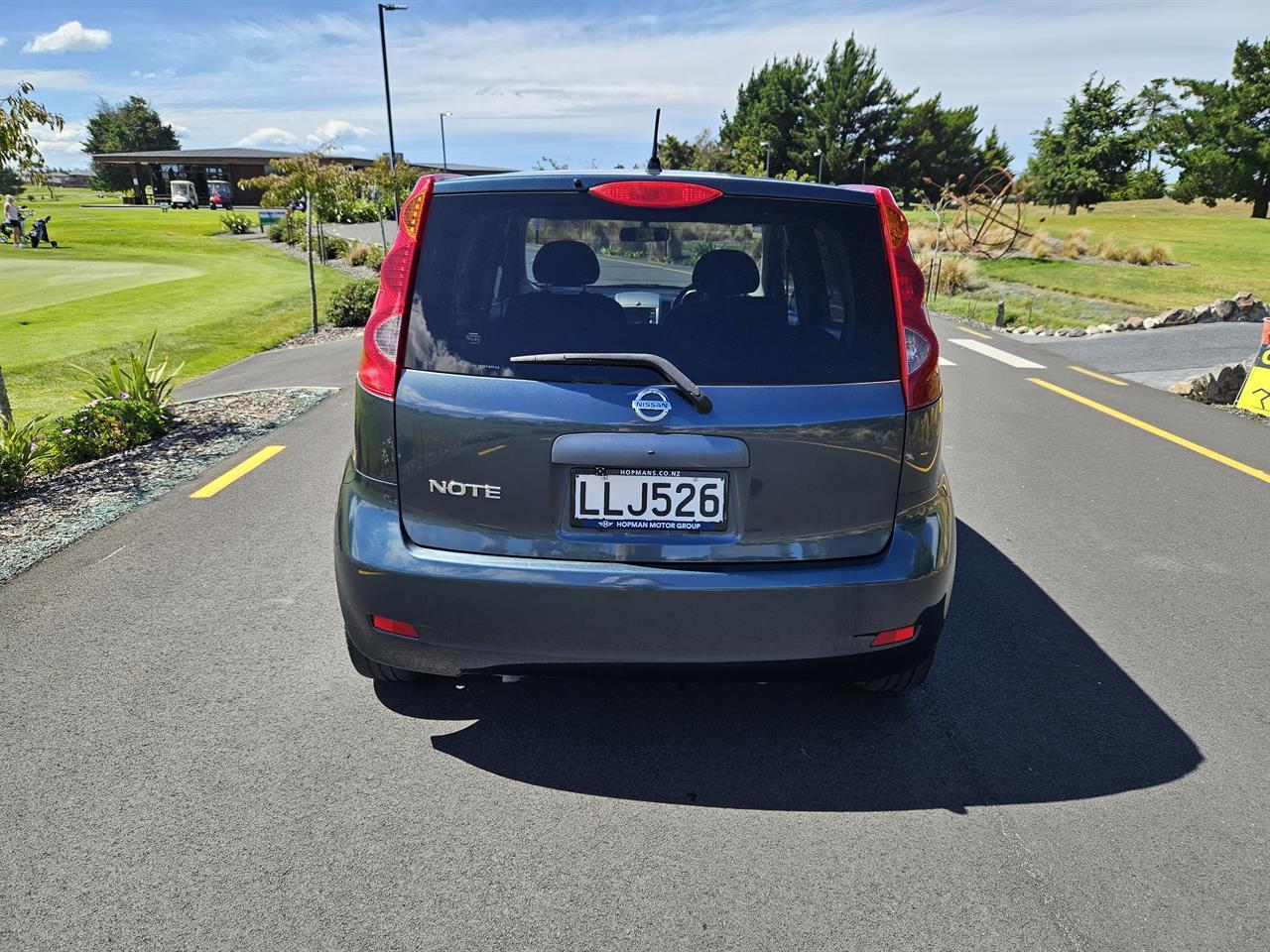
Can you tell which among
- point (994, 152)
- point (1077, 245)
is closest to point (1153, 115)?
point (994, 152)

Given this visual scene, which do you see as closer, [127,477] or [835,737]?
[835,737]

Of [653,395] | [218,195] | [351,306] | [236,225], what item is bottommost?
[236,225]

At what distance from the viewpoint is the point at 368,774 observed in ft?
9.27

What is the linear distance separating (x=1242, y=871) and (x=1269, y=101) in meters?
86.1

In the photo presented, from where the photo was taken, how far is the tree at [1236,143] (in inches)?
2726

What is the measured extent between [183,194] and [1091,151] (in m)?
67.9

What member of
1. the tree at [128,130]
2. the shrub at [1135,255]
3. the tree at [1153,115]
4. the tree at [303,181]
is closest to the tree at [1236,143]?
the tree at [1153,115]

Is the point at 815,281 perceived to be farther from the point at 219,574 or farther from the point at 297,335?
the point at 297,335

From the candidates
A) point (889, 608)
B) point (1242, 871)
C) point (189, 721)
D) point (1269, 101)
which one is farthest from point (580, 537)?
point (1269, 101)

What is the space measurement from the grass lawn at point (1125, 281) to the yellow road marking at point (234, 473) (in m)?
15.9

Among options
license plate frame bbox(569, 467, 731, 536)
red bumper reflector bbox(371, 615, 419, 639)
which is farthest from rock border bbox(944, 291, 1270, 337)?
red bumper reflector bbox(371, 615, 419, 639)

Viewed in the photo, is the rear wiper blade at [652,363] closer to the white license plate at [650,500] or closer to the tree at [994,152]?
the white license plate at [650,500]

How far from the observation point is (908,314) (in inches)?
107

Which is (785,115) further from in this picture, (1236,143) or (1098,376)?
(1098,376)
